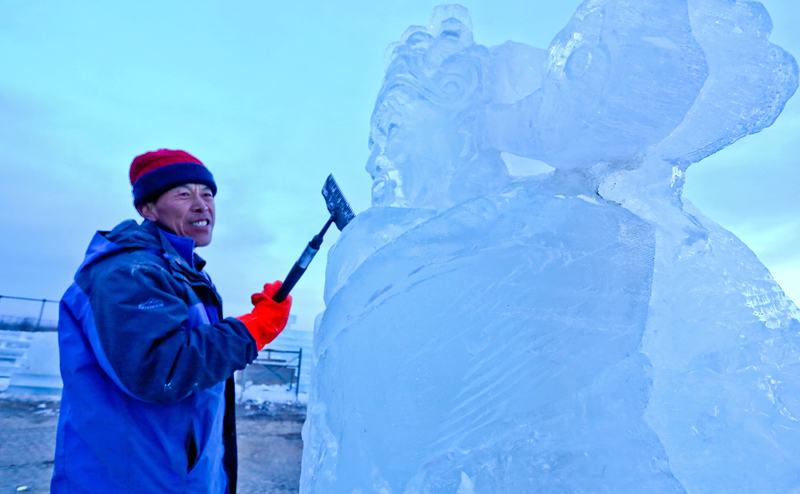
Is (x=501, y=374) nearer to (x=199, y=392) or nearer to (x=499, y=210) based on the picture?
(x=499, y=210)

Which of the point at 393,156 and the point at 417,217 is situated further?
the point at 393,156

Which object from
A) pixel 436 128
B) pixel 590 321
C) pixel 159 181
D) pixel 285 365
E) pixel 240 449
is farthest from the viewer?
pixel 285 365

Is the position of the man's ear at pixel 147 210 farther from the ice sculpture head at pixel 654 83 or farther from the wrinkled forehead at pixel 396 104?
the ice sculpture head at pixel 654 83

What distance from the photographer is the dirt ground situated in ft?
10.8

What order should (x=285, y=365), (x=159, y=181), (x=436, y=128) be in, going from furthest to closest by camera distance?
(x=285, y=365) < (x=159, y=181) < (x=436, y=128)

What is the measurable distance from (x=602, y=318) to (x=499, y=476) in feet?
1.44

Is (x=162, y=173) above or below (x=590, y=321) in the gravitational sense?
above

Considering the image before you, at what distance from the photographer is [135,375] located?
3.65ft

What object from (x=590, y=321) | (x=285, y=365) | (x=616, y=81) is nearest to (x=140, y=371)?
(x=590, y=321)

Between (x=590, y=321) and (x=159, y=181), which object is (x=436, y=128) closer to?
(x=590, y=321)

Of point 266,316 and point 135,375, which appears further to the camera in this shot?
point 266,316

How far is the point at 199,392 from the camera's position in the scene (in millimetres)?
1325

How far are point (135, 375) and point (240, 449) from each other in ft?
12.3

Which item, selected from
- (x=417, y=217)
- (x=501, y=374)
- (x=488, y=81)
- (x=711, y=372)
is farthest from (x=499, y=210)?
(x=711, y=372)
